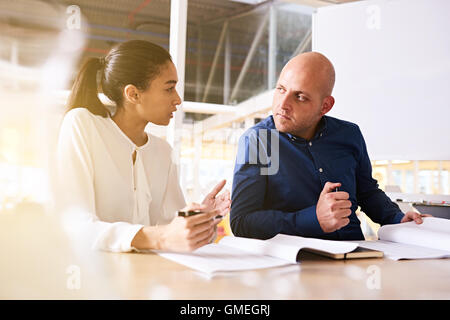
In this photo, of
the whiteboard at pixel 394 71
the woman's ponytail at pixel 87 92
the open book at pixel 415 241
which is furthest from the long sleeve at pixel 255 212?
the whiteboard at pixel 394 71

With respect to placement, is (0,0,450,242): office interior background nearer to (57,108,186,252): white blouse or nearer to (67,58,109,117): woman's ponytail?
(67,58,109,117): woman's ponytail

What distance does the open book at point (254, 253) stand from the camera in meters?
0.79

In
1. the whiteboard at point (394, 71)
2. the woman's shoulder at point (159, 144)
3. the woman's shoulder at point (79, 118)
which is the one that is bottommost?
the woman's shoulder at point (159, 144)

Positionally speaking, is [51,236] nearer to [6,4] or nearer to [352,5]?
[6,4]

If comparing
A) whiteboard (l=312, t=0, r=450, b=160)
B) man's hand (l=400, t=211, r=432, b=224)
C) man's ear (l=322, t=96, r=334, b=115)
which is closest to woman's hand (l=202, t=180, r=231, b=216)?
man's hand (l=400, t=211, r=432, b=224)

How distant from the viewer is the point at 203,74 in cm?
351

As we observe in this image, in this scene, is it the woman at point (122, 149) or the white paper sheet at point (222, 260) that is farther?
the woman at point (122, 149)

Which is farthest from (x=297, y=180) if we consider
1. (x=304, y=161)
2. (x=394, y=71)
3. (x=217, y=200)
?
(x=394, y=71)

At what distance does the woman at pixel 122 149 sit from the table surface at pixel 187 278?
18 centimetres

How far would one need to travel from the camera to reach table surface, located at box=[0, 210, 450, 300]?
1.96ft

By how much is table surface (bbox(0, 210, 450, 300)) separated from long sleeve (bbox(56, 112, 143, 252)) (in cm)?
4

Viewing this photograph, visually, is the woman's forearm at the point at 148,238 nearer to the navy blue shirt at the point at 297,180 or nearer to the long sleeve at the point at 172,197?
the navy blue shirt at the point at 297,180

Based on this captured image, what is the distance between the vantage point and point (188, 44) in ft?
9.61

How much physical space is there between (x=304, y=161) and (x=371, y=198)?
0.37 m
